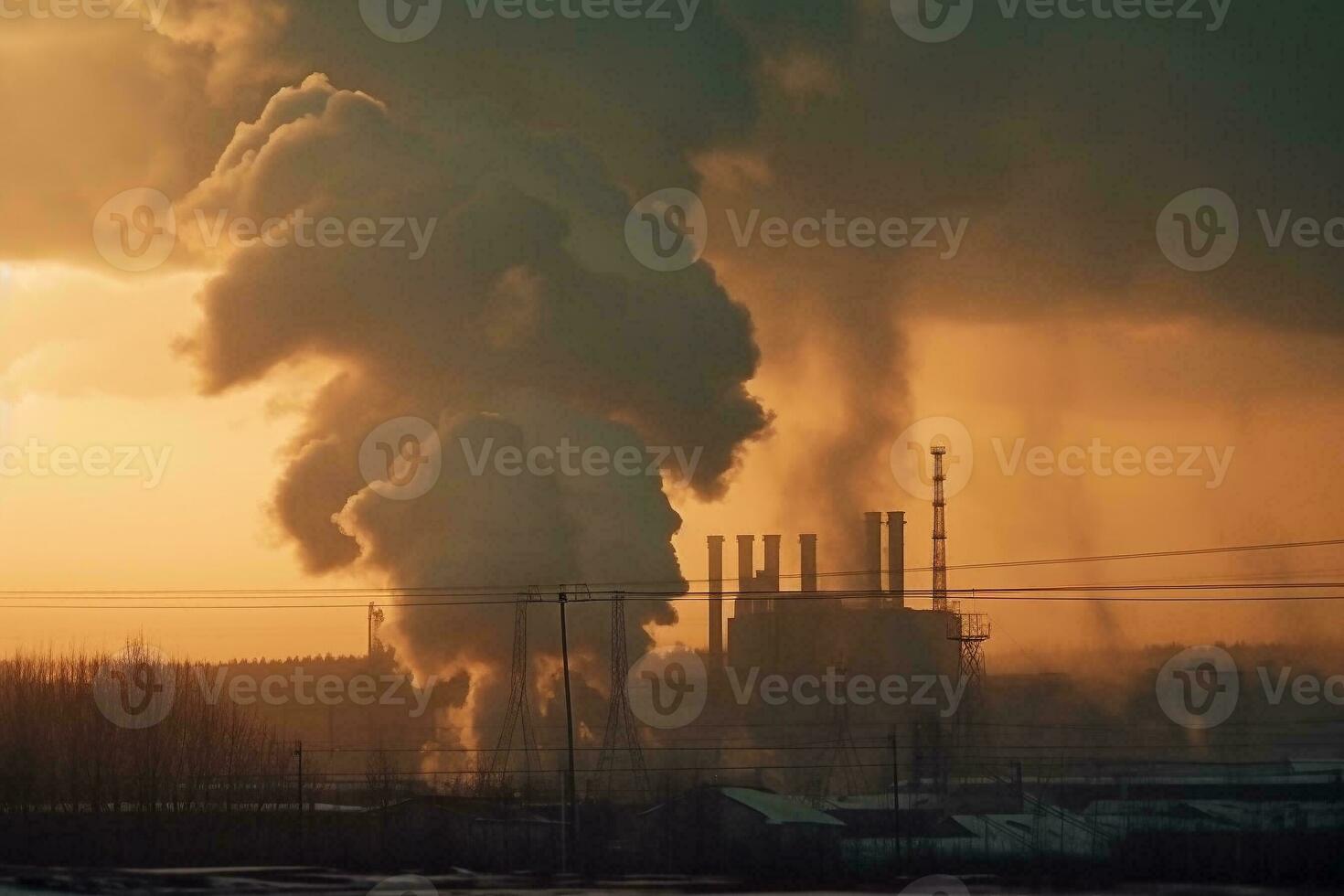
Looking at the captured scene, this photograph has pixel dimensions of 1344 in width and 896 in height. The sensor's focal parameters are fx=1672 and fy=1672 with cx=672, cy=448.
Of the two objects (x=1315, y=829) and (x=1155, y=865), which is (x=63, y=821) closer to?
(x=1155, y=865)

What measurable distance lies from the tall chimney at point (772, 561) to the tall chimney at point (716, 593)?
238 centimetres

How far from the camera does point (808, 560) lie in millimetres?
86188

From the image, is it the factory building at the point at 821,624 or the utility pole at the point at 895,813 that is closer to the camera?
the utility pole at the point at 895,813

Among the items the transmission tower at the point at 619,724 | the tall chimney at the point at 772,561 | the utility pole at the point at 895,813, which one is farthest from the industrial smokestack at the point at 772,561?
the utility pole at the point at 895,813

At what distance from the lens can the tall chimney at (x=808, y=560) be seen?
282ft

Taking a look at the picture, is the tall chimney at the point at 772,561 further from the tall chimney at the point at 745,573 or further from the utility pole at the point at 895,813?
the utility pole at the point at 895,813

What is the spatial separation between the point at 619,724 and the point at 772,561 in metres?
14.6

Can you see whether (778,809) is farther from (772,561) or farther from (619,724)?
(772,561)

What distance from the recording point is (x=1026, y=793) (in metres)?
75.8

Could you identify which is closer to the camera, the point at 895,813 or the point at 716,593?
the point at 895,813

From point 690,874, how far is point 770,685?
37993mm

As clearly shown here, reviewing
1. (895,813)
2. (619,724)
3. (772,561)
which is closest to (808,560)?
(772,561)

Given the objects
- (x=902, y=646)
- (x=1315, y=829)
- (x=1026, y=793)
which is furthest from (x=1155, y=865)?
(x=902, y=646)

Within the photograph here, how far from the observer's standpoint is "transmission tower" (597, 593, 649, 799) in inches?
2783
